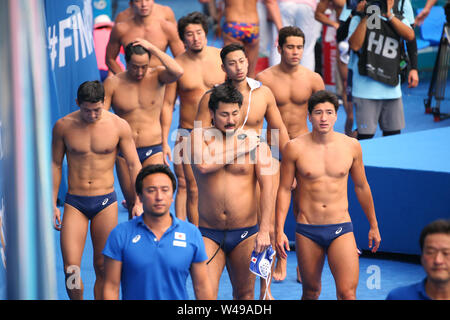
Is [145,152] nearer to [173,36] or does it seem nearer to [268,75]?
[268,75]

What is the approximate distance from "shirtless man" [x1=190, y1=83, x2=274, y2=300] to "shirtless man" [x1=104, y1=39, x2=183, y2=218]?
1.66 m

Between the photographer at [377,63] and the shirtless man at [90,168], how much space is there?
10.3 ft

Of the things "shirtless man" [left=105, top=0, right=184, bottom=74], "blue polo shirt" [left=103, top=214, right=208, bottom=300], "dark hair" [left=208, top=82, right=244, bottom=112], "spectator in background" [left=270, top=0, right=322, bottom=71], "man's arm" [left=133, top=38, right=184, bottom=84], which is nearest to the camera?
"blue polo shirt" [left=103, top=214, right=208, bottom=300]

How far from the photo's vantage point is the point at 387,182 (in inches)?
255

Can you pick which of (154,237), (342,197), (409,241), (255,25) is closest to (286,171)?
(342,197)

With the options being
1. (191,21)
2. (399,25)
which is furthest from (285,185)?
(399,25)

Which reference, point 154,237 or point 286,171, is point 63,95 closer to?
point 286,171

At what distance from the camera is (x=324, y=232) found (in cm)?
503

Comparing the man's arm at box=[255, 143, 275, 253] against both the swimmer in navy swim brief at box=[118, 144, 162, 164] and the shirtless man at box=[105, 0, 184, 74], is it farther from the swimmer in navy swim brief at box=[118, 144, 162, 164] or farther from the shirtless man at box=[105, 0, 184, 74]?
the shirtless man at box=[105, 0, 184, 74]

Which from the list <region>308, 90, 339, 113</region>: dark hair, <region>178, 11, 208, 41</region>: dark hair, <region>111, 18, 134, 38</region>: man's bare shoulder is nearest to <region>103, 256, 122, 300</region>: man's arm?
<region>308, 90, 339, 113</region>: dark hair

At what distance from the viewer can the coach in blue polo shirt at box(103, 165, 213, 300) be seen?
3.88 metres

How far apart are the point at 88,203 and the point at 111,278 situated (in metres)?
1.72

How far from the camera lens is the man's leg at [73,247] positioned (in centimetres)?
534

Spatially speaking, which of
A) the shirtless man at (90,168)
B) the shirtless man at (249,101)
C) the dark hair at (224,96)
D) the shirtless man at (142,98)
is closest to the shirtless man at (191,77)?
the shirtless man at (142,98)
